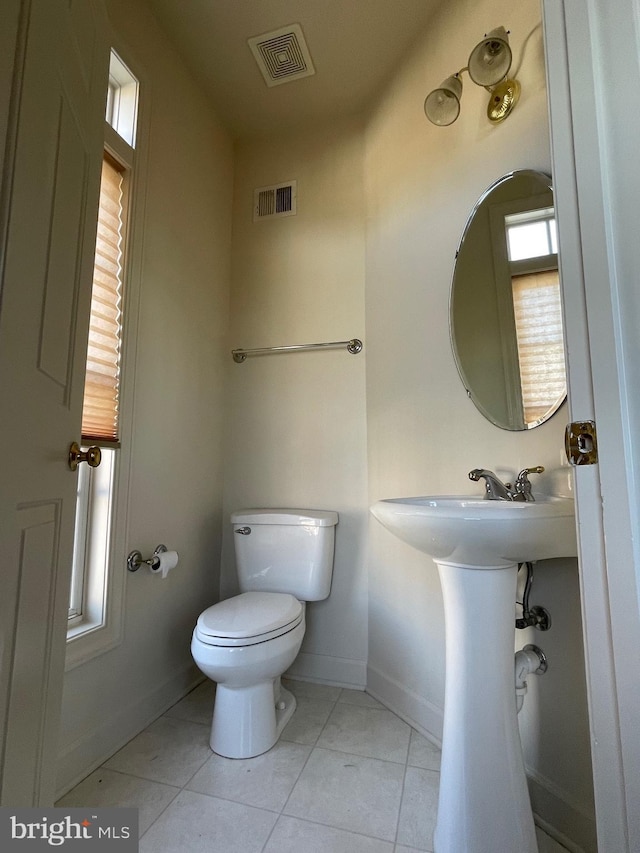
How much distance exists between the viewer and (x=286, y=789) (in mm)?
1234

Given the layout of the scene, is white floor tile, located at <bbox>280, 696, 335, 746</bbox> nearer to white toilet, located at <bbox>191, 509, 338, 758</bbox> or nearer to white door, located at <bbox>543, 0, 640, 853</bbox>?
white toilet, located at <bbox>191, 509, 338, 758</bbox>

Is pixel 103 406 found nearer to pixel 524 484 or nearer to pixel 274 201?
pixel 524 484

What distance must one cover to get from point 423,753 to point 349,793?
0.31 meters

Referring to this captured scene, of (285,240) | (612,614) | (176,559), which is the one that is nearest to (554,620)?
(612,614)

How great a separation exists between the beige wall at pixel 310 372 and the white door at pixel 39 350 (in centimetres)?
123

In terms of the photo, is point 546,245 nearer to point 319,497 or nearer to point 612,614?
point 612,614

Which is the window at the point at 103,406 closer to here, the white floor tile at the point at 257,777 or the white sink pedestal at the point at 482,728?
the white floor tile at the point at 257,777

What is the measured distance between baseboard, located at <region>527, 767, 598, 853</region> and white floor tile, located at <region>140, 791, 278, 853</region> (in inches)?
27.3

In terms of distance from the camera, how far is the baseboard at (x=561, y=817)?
100 centimetres

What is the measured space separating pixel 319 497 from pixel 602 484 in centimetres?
149

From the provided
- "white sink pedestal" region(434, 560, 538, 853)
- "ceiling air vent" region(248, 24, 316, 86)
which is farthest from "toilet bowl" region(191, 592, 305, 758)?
"ceiling air vent" region(248, 24, 316, 86)

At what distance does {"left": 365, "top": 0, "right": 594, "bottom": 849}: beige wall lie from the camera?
3.61ft

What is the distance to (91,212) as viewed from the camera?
2.98 feet

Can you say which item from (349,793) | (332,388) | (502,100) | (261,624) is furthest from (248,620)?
(502,100)
